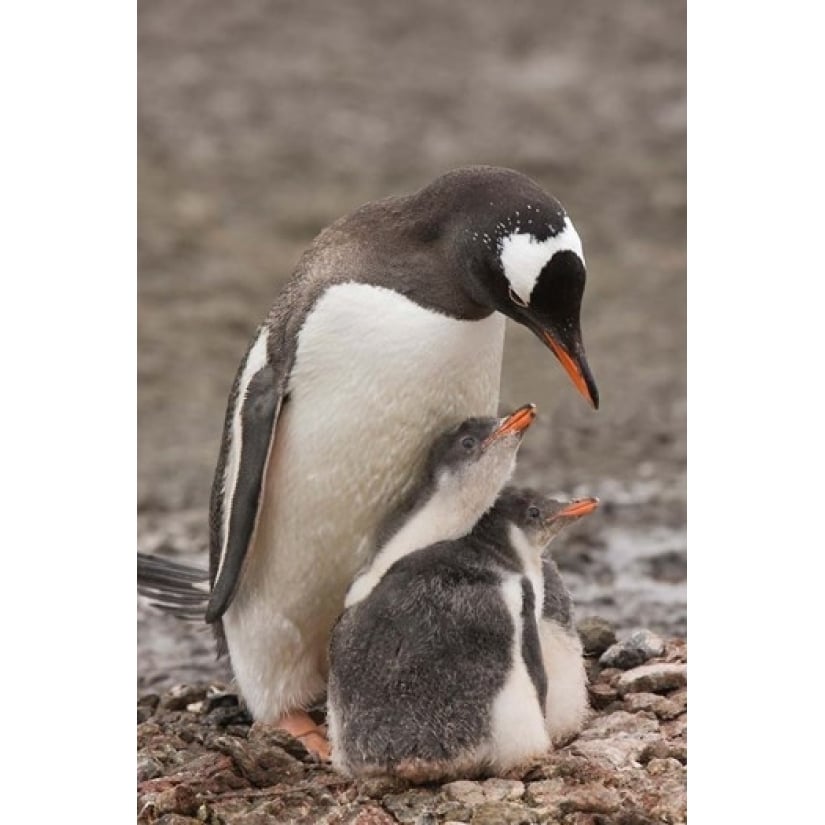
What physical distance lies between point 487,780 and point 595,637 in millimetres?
401

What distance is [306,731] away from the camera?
222 centimetres

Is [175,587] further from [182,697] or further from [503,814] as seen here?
[503,814]

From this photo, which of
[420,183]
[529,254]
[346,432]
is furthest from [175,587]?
[420,183]

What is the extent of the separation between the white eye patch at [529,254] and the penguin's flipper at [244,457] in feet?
1.09

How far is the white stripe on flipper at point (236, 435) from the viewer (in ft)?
7.12

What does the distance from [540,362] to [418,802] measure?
1059 millimetres

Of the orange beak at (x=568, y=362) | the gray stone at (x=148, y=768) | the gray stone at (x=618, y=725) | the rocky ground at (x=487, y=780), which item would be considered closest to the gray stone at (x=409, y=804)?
the rocky ground at (x=487, y=780)

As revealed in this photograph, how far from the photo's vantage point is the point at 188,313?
420 cm

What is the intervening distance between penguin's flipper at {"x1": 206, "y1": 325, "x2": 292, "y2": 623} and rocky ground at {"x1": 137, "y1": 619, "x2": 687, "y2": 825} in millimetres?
187

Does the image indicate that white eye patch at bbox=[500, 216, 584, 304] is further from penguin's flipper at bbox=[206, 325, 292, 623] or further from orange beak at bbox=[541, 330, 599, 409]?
penguin's flipper at bbox=[206, 325, 292, 623]

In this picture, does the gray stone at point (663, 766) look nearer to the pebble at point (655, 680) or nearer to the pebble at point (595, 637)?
the pebble at point (655, 680)

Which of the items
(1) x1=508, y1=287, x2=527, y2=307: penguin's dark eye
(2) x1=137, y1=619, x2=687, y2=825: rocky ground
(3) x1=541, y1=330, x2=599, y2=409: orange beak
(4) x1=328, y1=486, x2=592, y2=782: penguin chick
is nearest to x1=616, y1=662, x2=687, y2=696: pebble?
(2) x1=137, y1=619, x2=687, y2=825: rocky ground

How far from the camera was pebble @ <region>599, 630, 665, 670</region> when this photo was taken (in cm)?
228
